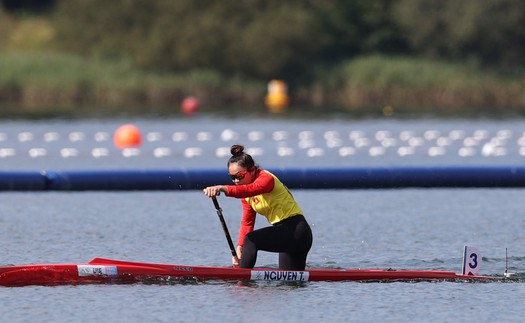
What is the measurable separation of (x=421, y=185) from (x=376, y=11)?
54830 millimetres

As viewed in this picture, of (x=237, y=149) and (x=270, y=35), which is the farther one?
(x=270, y=35)

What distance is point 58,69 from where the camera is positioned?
66812 mm

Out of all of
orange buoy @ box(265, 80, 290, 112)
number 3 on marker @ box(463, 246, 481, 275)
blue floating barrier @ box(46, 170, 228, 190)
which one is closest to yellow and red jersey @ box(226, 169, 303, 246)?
number 3 on marker @ box(463, 246, 481, 275)

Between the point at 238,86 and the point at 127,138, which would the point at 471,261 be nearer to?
the point at 127,138

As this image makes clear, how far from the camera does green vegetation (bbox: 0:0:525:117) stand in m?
65.3

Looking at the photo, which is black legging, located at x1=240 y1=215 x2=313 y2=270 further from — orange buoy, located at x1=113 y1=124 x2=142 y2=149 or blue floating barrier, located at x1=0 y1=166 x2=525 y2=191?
orange buoy, located at x1=113 y1=124 x2=142 y2=149

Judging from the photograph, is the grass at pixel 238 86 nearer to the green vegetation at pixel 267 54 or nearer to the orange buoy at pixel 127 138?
the green vegetation at pixel 267 54

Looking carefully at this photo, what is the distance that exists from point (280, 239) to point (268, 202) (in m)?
0.39

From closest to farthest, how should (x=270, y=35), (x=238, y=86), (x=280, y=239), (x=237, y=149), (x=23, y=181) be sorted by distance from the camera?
(x=237, y=149) < (x=280, y=239) < (x=23, y=181) < (x=238, y=86) < (x=270, y=35)

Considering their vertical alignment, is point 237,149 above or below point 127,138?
below

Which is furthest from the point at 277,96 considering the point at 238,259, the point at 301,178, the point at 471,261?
the point at 471,261

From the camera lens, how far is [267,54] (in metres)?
72.4

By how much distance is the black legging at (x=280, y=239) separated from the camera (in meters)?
14.7

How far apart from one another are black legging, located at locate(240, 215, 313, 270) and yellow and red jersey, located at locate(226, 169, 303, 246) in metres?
0.09
